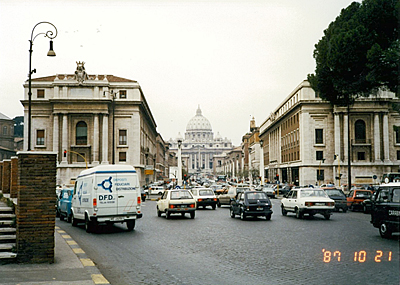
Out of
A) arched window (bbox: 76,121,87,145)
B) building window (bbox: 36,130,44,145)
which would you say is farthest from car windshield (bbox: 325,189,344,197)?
building window (bbox: 36,130,44,145)

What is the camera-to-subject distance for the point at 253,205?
76.7ft

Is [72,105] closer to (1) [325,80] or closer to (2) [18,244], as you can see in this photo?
(1) [325,80]

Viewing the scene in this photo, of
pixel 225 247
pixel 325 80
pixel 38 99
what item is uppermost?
pixel 38 99

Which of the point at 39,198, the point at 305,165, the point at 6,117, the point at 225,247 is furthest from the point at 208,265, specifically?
the point at 6,117

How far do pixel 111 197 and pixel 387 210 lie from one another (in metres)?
9.48

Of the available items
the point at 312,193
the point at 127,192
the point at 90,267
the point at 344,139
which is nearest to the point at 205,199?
the point at 312,193

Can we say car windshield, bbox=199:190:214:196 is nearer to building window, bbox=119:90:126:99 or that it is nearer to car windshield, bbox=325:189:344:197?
car windshield, bbox=325:189:344:197

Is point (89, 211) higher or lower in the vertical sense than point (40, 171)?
lower

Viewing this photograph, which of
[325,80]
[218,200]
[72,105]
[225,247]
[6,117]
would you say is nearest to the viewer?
[225,247]

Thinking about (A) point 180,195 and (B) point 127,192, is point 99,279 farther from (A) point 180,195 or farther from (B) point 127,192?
(A) point 180,195

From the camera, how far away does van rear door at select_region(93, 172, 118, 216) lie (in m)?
18.2

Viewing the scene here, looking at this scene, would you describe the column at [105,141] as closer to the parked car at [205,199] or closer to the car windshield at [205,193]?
the car windshield at [205,193]

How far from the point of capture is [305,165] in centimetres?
6988

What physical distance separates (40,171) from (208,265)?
13.1ft
